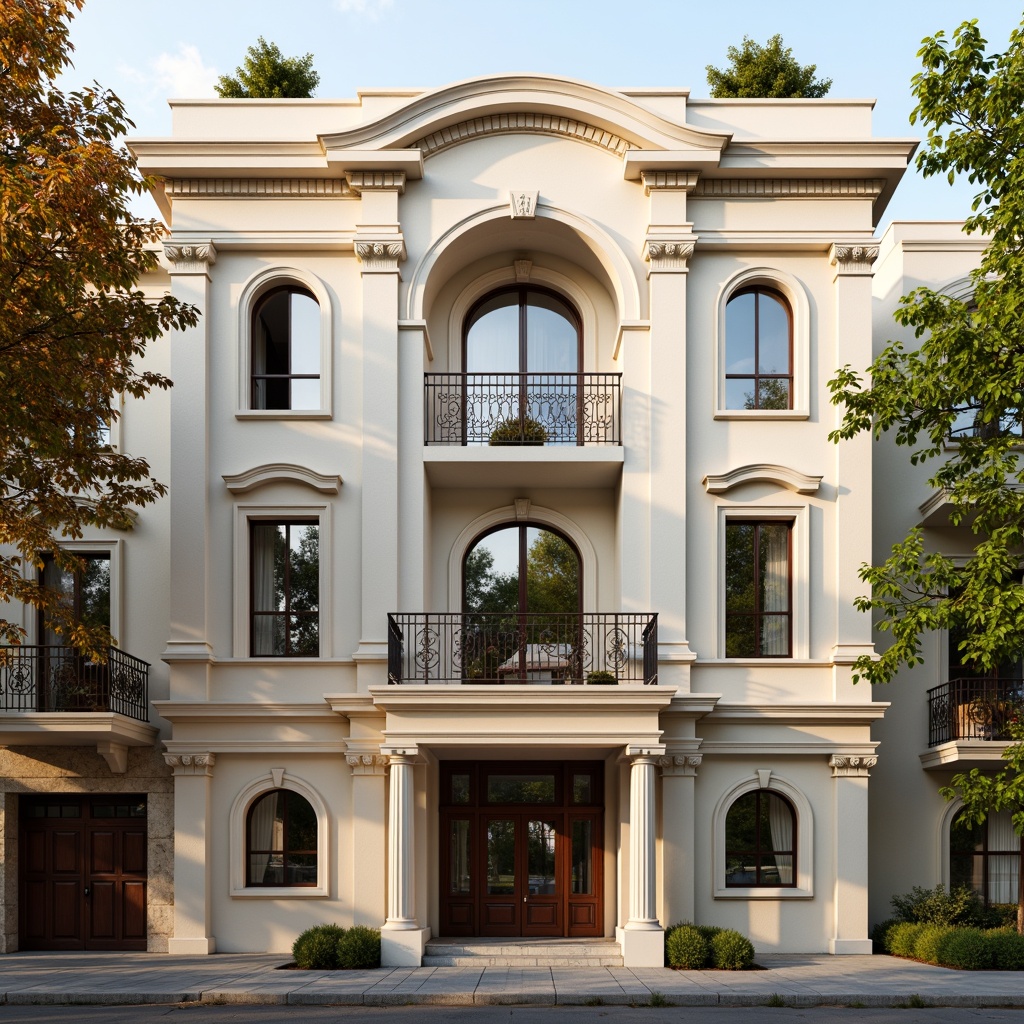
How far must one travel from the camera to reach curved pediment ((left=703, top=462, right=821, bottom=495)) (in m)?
19.0

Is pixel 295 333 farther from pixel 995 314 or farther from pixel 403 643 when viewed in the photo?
pixel 995 314

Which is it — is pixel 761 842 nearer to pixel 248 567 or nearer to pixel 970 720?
pixel 970 720

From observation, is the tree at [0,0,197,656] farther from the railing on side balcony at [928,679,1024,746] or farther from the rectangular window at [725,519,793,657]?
the railing on side balcony at [928,679,1024,746]

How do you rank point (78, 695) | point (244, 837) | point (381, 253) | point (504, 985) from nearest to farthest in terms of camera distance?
1. point (504, 985)
2. point (244, 837)
3. point (78, 695)
4. point (381, 253)

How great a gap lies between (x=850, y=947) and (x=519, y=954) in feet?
16.1

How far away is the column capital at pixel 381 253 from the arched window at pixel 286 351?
1.24 m

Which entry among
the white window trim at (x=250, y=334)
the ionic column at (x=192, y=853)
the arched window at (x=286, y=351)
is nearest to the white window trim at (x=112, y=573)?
the ionic column at (x=192, y=853)

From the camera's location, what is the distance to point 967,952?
53.8 ft

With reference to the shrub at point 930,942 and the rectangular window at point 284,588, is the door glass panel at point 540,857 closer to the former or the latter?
the rectangular window at point 284,588

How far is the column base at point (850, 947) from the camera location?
1794 cm

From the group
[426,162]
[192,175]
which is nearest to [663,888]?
[426,162]

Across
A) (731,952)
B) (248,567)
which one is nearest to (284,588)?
(248,567)

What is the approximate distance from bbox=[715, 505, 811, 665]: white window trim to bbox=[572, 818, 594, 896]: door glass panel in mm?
3708

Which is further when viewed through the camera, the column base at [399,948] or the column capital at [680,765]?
the column capital at [680,765]
